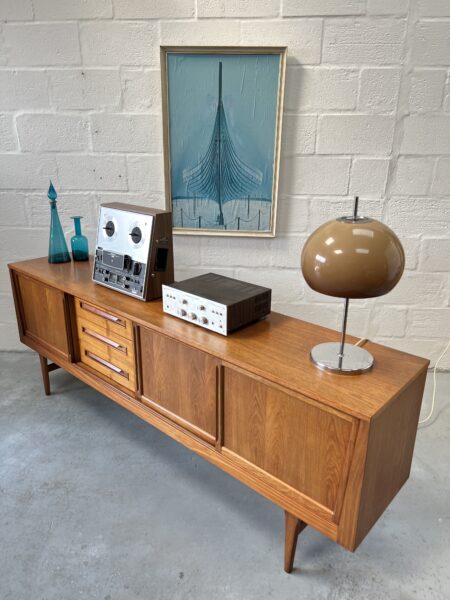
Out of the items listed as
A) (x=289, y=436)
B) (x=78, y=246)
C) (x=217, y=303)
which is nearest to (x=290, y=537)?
(x=289, y=436)

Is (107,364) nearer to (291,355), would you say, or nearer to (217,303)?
(217,303)

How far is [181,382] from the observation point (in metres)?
1.56

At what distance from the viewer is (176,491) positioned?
1777mm

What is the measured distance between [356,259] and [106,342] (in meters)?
1.13

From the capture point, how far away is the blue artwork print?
7.12 ft

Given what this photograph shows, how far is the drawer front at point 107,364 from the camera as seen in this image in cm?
181

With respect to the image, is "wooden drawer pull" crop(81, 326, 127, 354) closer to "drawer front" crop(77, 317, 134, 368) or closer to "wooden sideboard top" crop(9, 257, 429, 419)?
"drawer front" crop(77, 317, 134, 368)

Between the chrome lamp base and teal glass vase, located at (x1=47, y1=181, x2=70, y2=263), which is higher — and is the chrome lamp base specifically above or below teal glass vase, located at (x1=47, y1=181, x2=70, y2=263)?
below

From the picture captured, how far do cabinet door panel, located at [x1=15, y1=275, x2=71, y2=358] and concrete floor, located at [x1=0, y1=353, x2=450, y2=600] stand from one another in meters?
0.41

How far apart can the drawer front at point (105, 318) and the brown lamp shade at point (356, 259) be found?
82 cm

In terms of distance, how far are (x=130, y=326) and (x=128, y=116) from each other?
1.24 meters

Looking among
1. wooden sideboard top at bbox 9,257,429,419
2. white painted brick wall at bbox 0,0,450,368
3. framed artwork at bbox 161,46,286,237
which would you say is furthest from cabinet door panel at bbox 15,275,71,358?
framed artwork at bbox 161,46,286,237

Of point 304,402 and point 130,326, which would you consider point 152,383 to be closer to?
point 130,326

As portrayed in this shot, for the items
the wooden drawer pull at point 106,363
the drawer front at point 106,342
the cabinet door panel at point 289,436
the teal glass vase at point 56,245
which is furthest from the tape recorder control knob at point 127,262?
the cabinet door panel at point 289,436
